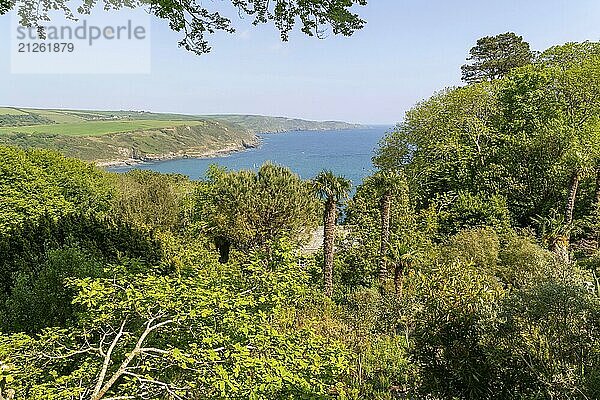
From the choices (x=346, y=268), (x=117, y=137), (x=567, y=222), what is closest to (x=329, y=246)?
(x=346, y=268)

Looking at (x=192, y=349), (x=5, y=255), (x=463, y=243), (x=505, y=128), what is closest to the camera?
(x=192, y=349)

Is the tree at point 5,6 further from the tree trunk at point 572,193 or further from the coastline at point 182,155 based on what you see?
the coastline at point 182,155

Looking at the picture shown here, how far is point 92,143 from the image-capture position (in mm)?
92562

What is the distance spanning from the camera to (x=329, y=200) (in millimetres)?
14688

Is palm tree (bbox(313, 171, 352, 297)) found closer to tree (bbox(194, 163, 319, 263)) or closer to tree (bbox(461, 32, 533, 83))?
tree (bbox(194, 163, 319, 263))

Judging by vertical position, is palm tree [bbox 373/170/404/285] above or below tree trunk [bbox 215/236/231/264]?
above

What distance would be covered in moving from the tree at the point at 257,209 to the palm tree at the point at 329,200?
337 cm

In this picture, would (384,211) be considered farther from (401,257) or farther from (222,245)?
(222,245)

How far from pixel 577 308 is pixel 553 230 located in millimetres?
12718

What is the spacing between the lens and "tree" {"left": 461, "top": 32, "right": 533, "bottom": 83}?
3192 cm

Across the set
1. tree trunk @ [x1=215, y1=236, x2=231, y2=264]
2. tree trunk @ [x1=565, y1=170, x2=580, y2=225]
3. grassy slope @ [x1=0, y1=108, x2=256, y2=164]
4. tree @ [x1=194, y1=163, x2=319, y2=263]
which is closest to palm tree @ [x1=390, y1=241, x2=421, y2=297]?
tree @ [x1=194, y1=163, x2=319, y2=263]

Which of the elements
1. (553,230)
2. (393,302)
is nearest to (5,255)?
(393,302)

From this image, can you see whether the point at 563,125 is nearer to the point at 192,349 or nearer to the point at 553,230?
the point at 553,230

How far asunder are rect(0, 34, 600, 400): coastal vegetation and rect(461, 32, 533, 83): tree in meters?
0.21
